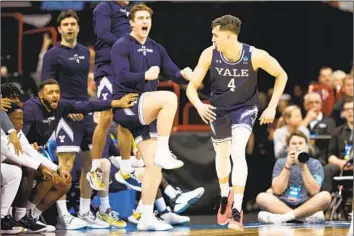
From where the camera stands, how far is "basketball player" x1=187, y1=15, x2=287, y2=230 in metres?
10.1

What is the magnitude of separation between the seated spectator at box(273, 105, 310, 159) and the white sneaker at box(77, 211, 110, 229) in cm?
232

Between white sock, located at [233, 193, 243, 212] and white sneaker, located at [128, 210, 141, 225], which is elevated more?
white sock, located at [233, 193, 243, 212]

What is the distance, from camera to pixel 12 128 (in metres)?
10.0

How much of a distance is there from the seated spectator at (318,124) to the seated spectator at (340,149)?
19 cm

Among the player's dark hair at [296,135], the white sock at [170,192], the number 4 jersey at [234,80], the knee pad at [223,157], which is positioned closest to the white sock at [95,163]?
the white sock at [170,192]

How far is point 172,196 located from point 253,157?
5.42 ft

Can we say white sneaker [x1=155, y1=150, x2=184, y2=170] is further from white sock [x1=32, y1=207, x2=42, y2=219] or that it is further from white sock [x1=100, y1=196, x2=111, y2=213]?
white sock [x1=32, y1=207, x2=42, y2=219]

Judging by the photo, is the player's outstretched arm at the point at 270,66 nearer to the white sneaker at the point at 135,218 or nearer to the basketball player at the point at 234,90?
the basketball player at the point at 234,90

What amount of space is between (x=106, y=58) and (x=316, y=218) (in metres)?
2.81

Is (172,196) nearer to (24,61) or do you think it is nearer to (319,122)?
(319,122)

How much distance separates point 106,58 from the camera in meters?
11.1

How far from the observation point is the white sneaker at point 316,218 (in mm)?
11406

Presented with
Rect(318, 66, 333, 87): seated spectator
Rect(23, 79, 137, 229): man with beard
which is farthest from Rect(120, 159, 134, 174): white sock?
Rect(318, 66, 333, 87): seated spectator

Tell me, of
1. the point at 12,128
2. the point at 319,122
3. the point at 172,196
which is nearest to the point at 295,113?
the point at 319,122
